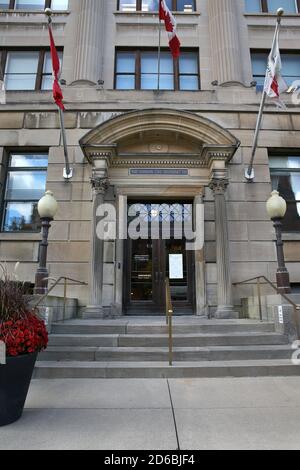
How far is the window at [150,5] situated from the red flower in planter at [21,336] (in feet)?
48.1

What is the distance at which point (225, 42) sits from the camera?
520 inches

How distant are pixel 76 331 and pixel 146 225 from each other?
4.90 m

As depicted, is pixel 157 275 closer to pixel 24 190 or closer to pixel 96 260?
pixel 96 260

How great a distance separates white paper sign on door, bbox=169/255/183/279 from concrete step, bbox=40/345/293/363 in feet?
15.4

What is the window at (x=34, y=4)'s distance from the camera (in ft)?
47.7

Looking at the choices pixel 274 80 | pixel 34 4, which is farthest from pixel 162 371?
pixel 34 4

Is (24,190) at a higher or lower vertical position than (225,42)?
lower

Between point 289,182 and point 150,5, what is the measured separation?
974 centimetres

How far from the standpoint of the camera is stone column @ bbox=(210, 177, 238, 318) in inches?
396

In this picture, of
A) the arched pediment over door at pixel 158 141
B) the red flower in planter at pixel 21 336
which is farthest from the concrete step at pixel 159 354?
the arched pediment over door at pixel 158 141

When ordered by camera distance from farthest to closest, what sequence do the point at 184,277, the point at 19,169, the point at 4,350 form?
the point at 19,169
the point at 184,277
the point at 4,350

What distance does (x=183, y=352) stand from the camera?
264 inches
